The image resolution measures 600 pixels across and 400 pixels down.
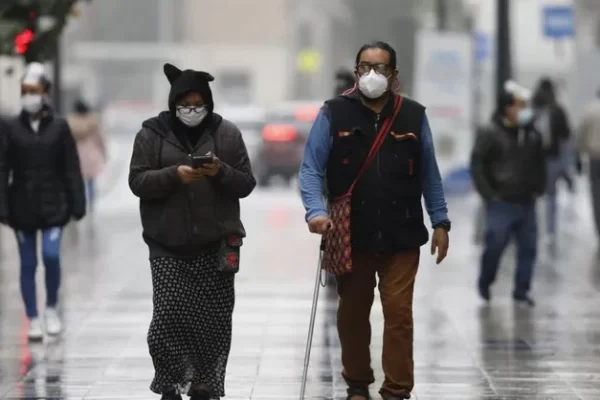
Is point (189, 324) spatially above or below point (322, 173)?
below

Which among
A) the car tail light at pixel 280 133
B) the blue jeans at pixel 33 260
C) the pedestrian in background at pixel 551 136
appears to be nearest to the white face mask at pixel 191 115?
the blue jeans at pixel 33 260

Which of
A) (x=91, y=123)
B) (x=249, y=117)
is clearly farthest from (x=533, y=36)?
(x=91, y=123)

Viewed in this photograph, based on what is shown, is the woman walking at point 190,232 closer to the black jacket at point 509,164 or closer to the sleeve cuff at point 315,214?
the sleeve cuff at point 315,214

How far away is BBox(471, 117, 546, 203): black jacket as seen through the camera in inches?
541

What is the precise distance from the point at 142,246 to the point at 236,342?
834 cm

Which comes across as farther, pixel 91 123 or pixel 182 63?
pixel 182 63

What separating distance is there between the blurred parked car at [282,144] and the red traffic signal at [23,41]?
17019 millimetres

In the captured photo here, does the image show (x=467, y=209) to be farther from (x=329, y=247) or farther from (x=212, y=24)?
(x=212, y=24)

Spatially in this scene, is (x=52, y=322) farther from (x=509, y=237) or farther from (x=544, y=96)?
(x=544, y=96)

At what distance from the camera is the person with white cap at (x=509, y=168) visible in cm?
1374

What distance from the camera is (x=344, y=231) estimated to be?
877 centimetres

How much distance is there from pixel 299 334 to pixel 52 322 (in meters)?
1.69

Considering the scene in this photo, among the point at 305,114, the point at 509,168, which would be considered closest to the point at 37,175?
the point at 509,168

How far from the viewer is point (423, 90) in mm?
24906
